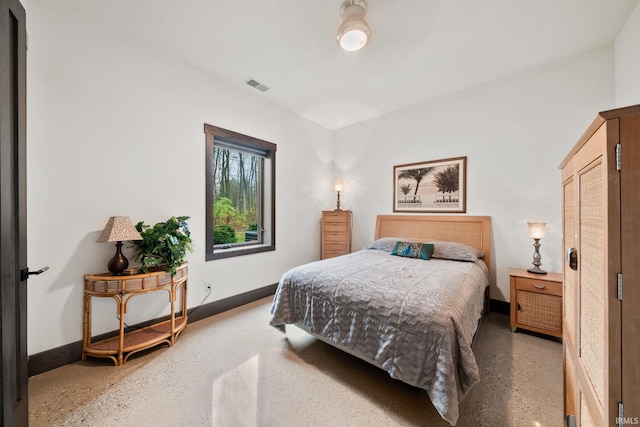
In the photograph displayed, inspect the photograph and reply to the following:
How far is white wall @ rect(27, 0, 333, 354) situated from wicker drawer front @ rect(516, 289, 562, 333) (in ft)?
10.7

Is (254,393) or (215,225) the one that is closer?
(254,393)

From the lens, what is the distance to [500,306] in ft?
9.97

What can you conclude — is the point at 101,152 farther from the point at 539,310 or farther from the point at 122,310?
the point at 539,310

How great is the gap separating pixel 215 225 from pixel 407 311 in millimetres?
2609

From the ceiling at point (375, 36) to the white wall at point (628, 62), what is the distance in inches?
3.6

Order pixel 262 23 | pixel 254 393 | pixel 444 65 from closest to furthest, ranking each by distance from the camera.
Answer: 1. pixel 254 393
2. pixel 262 23
3. pixel 444 65

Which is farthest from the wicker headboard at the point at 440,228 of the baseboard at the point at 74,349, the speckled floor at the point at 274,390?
the baseboard at the point at 74,349

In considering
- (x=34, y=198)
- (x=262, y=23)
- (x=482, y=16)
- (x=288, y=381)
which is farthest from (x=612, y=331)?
(x=34, y=198)

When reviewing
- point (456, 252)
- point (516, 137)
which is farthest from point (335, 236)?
point (516, 137)

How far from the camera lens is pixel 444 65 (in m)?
2.77

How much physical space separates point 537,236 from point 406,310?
2121 mm

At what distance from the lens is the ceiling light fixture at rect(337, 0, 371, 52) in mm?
1912

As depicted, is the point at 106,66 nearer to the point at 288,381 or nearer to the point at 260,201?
the point at 260,201

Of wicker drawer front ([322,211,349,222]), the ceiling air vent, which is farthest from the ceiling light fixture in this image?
wicker drawer front ([322,211,349,222])
